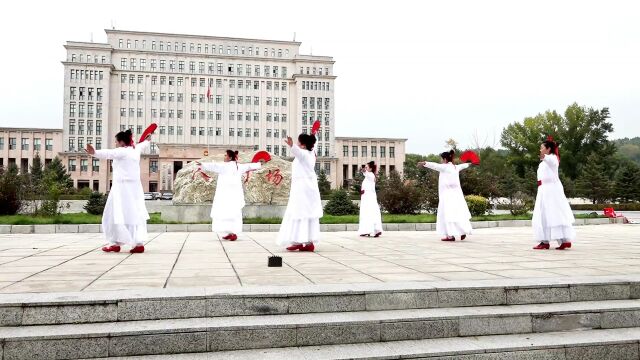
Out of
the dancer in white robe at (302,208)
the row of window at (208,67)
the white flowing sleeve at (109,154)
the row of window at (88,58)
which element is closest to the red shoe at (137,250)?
the white flowing sleeve at (109,154)

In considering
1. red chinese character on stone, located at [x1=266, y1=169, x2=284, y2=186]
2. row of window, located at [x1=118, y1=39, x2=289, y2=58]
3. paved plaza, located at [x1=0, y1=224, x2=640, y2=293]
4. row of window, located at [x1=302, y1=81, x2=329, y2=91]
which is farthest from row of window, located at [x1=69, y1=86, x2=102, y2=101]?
paved plaza, located at [x1=0, y1=224, x2=640, y2=293]

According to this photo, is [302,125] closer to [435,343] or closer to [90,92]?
[90,92]

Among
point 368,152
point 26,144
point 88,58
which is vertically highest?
point 88,58

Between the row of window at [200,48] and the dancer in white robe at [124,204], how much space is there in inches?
3264

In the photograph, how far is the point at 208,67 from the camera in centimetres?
8475

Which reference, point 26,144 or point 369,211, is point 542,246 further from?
point 26,144

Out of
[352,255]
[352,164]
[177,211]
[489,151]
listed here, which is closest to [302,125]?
[352,164]

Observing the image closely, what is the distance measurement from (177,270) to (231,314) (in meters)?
1.88

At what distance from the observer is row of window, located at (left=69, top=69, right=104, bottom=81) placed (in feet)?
253

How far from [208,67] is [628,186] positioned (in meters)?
66.5

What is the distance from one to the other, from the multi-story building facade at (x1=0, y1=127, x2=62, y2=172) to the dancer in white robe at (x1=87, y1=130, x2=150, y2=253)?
259 feet

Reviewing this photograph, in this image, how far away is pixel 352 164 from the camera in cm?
8825

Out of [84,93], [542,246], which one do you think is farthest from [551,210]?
[84,93]

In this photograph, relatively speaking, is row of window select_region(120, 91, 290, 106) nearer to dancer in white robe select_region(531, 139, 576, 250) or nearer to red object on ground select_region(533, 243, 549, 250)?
dancer in white robe select_region(531, 139, 576, 250)
